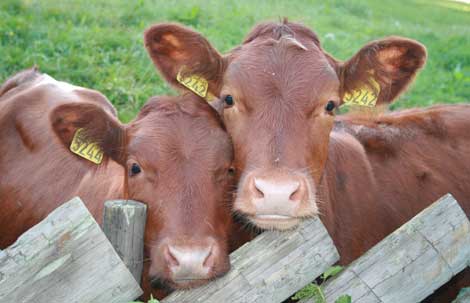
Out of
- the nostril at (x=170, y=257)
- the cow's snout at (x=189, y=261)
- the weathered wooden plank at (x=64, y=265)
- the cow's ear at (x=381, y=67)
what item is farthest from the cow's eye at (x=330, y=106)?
the weathered wooden plank at (x=64, y=265)

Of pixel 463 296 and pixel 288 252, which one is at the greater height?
pixel 288 252

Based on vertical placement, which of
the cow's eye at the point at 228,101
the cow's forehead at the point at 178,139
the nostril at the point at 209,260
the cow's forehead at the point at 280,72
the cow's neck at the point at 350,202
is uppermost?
the cow's forehead at the point at 280,72

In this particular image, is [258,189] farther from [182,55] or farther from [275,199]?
[182,55]

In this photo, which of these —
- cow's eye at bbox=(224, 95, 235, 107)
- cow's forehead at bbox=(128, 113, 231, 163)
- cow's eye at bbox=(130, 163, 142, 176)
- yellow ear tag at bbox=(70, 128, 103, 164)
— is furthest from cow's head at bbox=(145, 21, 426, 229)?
yellow ear tag at bbox=(70, 128, 103, 164)

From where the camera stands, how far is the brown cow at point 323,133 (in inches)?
158

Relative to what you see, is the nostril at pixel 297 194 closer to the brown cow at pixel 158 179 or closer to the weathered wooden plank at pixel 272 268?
the weathered wooden plank at pixel 272 268

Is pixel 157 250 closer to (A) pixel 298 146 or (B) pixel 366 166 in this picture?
(A) pixel 298 146

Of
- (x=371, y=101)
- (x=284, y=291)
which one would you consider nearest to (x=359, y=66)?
(x=371, y=101)

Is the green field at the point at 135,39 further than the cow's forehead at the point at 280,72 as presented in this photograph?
Yes

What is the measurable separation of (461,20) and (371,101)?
1750cm

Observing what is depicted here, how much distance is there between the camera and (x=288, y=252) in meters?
3.39

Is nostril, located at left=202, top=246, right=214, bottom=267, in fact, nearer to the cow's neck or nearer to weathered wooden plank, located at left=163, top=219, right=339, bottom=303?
weathered wooden plank, located at left=163, top=219, right=339, bottom=303

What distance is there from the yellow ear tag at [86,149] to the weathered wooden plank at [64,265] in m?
1.58

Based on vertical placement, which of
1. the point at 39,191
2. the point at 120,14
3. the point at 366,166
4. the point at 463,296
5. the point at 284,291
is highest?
the point at 284,291
